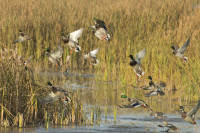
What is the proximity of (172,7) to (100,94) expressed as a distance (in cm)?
918

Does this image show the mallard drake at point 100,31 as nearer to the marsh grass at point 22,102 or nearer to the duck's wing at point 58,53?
the duck's wing at point 58,53

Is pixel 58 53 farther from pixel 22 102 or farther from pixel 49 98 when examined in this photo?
pixel 49 98

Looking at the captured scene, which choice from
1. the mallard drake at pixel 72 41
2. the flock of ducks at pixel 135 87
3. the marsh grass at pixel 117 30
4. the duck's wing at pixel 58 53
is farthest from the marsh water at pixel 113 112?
the marsh grass at pixel 117 30

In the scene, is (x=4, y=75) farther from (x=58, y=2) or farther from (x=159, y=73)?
(x=58, y=2)

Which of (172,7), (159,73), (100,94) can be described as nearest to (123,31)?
(172,7)

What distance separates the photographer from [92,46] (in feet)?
66.6

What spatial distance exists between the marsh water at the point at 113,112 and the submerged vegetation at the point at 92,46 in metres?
0.18

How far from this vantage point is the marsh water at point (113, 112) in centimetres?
906

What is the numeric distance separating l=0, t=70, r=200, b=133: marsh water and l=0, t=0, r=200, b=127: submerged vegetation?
0.60 ft

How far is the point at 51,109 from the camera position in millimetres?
9422

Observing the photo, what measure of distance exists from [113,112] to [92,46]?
31.8ft

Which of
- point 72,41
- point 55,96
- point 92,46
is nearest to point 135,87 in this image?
point 55,96

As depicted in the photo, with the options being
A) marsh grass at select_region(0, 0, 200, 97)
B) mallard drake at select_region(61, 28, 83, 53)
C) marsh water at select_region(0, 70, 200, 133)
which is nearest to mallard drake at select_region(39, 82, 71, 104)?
marsh water at select_region(0, 70, 200, 133)

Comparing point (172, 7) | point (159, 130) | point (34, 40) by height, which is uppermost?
point (172, 7)
